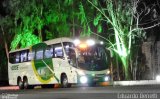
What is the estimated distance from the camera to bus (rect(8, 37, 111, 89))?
3070 cm

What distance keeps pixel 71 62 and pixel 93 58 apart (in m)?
1.49

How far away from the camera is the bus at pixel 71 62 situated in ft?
101

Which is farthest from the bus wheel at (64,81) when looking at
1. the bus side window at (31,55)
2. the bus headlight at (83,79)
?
the bus side window at (31,55)

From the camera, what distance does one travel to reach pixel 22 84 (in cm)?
3844

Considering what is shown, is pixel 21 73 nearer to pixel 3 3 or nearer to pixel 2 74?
pixel 3 3

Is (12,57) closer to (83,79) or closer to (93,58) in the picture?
(93,58)

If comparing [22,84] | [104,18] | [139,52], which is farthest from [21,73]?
[139,52]

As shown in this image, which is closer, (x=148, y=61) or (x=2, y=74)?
(x=148, y=61)

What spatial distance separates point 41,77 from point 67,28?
8592 millimetres

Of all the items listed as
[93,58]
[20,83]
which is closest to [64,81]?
[93,58]

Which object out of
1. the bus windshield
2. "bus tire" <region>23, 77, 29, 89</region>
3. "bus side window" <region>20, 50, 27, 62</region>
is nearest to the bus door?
"bus side window" <region>20, 50, 27, 62</region>

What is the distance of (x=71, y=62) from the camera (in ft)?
102

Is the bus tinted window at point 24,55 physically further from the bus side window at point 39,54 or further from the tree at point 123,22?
the tree at point 123,22

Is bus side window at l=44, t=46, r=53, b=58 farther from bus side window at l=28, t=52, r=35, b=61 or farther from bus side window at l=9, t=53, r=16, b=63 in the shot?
bus side window at l=9, t=53, r=16, b=63
